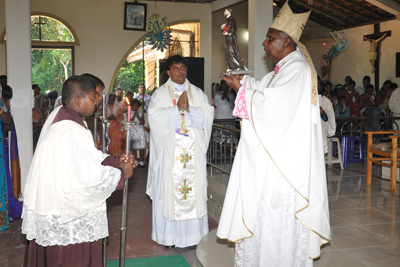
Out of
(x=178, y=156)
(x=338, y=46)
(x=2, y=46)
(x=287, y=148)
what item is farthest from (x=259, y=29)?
(x=338, y=46)

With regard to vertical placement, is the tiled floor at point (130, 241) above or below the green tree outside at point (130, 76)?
below

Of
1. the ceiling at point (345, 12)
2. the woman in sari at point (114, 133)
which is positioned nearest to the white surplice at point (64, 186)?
the woman in sari at point (114, 133)

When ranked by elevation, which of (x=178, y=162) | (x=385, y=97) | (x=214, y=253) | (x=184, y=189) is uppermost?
(x=385, y=97)

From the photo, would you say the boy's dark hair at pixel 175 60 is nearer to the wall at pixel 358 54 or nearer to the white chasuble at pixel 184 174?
the white chasuble at pixel 184 174

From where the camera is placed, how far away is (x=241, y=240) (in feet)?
8.59

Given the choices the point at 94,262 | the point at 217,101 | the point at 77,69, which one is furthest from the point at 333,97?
the point at 94,262

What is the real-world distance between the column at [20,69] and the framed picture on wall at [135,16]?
5.14m

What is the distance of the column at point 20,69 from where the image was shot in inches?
200

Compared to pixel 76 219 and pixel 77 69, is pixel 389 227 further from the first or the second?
pixel 77 69

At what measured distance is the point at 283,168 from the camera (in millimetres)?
2488

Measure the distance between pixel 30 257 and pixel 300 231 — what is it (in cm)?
167

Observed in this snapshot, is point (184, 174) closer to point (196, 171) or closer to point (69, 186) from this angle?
point (196, 171)

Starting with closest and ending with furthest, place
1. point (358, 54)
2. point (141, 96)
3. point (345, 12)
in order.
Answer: point (141, 96)
point (345, 12)
point (358, 54)

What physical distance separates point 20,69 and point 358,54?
11434 millimetres
